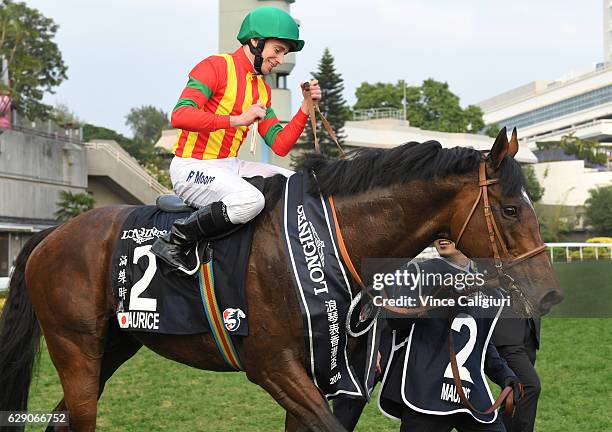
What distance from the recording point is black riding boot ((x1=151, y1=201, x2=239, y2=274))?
11.6ft

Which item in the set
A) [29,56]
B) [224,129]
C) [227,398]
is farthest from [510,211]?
[29,56]

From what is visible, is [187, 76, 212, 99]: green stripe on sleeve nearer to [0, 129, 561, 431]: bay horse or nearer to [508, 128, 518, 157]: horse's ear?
[0, 129, 561, 431]: bay horse

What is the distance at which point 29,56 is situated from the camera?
32062 millimetres

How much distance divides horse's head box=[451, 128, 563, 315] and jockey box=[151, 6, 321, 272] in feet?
2.90

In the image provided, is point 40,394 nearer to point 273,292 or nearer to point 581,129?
point 273,292

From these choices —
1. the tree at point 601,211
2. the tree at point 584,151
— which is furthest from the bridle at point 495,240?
the tree at point 584,151

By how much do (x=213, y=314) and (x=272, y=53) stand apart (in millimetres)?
1199

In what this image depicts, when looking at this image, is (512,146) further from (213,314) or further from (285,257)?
(213,314)

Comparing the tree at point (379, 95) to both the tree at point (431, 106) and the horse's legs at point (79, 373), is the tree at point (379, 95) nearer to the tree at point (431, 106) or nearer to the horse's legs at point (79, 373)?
the tree at point (431, 106)

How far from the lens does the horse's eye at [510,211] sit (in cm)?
323

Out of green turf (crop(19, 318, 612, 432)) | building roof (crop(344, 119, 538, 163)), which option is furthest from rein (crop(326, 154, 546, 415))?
building roof (crop(344, 119, 538, 163))

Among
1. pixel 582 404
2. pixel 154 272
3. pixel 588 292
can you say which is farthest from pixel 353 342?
pixel 588 292

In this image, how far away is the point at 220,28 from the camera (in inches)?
1192

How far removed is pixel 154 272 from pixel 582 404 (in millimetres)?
4251
